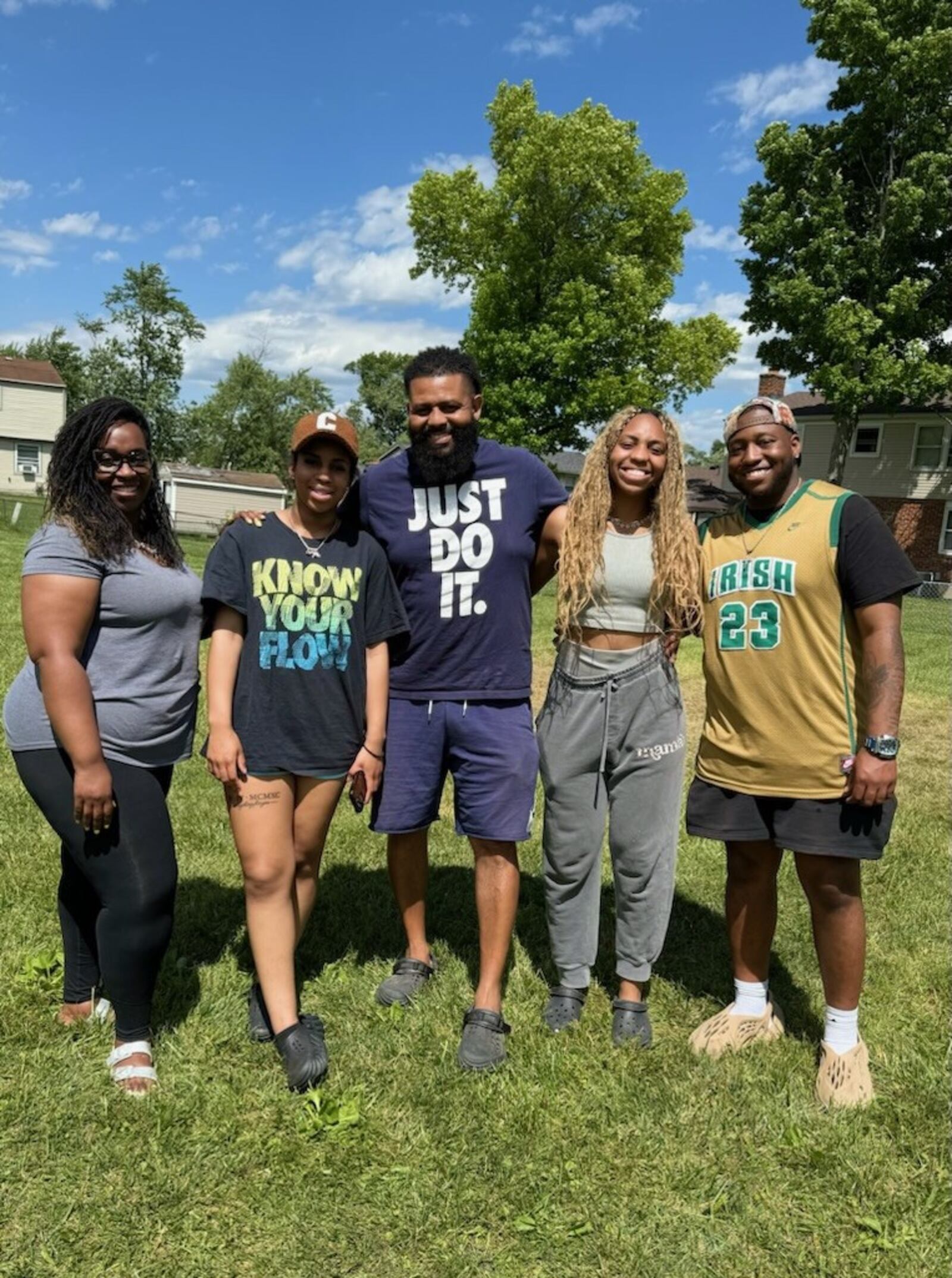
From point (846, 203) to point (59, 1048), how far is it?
2818cm

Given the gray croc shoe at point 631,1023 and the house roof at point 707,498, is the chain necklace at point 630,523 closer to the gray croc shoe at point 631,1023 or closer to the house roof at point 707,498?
the gray croc shoe at point 631,1023

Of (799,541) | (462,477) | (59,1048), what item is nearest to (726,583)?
(799,541)

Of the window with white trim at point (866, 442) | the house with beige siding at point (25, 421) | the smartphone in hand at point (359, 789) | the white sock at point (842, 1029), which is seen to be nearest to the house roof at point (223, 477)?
the house with beige siding at point (25, 421)

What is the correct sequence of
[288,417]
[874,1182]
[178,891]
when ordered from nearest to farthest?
[874,1182]
[178,891]
[288,417]

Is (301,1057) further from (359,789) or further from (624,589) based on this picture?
(624,589)

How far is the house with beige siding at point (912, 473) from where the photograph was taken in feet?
95.2

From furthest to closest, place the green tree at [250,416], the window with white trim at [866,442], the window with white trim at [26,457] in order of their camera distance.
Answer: the green tree at [250,416], the window with white trim at [26,457], the window with white trim at [866,442]

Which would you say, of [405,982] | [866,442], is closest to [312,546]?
[405,982]

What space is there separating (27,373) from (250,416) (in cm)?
1873

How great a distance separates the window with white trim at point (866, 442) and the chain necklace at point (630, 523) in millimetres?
30427

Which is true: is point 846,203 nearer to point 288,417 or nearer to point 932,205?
point 932,205

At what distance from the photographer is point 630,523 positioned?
10.6ft

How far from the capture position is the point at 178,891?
4.49m

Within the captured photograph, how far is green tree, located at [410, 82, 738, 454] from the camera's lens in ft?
83.1
